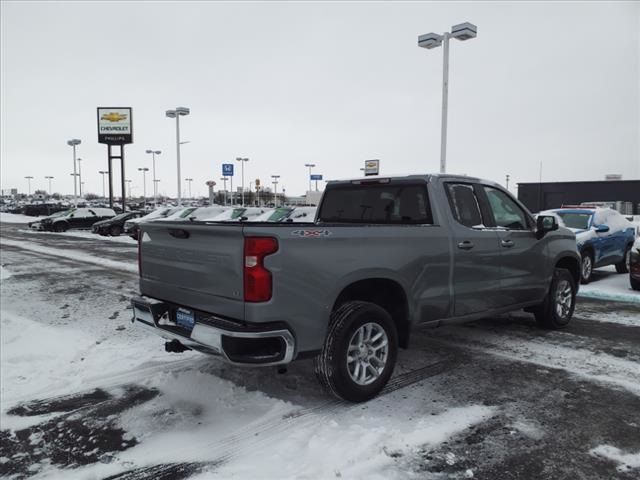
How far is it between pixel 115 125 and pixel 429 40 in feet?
109

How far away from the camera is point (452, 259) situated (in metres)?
4.92

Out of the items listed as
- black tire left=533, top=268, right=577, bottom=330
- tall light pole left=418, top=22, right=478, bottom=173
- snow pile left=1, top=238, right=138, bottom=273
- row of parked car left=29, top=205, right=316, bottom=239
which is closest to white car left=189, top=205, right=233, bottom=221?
row of parked car left=29, top=205, right=316, bottom=239

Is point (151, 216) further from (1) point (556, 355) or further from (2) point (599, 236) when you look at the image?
(1) point (556, 355)

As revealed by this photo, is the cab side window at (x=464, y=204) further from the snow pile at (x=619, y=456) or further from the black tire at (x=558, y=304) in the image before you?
the snow pile at (x=619, y=456)

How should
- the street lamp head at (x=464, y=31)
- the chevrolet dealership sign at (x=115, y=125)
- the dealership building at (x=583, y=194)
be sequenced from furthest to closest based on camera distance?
the dealership building at (x=583, y=194)
the chevrolet dealership sign at (x=115, y=125)
the street lamp head at (x=464, y=31)

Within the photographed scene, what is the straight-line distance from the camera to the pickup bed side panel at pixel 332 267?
11.8 feet

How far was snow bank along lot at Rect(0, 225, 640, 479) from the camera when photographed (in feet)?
10.8

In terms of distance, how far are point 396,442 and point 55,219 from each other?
32.3 m

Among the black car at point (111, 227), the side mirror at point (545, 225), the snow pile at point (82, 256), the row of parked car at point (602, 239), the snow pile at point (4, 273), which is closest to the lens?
the side mirror at point (545, 225)

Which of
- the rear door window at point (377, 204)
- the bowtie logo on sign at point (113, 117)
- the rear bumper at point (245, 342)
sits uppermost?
the bowtie logo on sign at point (113, 117)

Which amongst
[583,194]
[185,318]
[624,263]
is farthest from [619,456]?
[583,194]

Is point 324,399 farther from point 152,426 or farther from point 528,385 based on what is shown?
point 528,385

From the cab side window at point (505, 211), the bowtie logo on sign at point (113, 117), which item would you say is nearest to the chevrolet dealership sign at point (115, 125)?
the bowtie logo on sign at point (113, 117)

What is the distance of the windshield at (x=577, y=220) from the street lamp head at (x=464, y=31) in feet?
25.9
